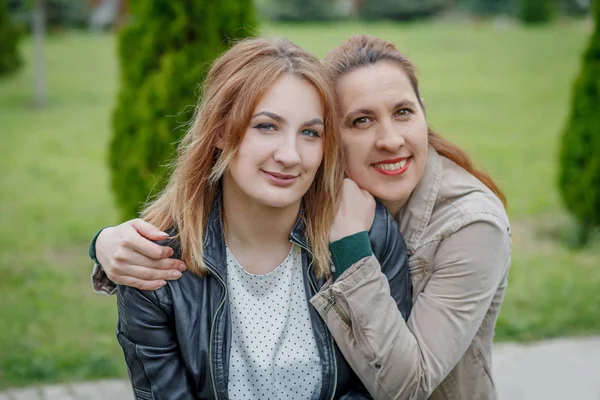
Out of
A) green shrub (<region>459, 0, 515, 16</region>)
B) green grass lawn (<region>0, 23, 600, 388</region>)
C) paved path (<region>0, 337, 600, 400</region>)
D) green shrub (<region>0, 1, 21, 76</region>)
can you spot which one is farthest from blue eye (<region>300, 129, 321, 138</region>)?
green shrub (<region>459, 0, 515, 16</region>)

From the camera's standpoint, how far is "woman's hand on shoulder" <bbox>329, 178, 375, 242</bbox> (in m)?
2.56

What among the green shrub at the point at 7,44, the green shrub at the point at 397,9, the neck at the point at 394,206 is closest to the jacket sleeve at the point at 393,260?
the neck at the point at 394,206

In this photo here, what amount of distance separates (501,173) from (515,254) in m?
3.60

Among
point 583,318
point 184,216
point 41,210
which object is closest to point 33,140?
point 41,210

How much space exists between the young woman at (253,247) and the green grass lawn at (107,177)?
242 centimetres

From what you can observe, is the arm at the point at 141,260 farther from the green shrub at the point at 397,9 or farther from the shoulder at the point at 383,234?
the green shrub at the point at 397,9

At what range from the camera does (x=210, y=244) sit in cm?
254

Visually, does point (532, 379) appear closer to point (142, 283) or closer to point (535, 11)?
point (142, 283)

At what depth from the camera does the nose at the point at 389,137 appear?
260 cm

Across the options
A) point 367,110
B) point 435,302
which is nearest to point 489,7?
point 367,110

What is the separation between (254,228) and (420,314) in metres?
0.63

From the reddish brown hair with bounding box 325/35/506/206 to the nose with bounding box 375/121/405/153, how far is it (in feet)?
0.79

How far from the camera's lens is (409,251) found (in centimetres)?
273

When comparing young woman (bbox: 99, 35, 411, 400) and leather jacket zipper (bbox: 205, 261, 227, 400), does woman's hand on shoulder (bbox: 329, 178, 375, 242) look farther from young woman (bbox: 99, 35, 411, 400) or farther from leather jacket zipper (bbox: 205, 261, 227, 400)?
leather jacket zipper (bbox: 205, 261, 227, 400)
